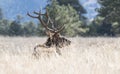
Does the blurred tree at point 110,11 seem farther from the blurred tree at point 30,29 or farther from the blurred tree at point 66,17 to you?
the blurred tree at point 30,29

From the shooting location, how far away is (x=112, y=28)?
55500 millimetres

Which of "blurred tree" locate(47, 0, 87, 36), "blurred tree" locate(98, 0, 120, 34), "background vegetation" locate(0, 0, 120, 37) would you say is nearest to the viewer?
"blurred tree" locate(98, 0, 120, 34)

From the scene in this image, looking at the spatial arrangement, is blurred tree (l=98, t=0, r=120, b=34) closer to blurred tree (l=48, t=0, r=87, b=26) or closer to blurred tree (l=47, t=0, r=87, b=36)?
blurred tree (l=47, t=0, r=87, b=36)

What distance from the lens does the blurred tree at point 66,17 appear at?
50625 millimetres

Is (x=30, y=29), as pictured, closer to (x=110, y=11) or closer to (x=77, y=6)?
(x=77, y=6)

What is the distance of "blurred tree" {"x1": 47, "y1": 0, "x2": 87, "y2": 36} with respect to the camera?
1993 inches

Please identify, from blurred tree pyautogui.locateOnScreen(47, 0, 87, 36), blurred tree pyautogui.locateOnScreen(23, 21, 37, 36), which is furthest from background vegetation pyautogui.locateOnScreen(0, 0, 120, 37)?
blurred tree pyautogui.locateOnScreen(23, 21, 37, 36)

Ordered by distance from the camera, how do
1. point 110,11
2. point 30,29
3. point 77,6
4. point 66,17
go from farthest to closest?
1. point 30,29
2. point 77,6
3. point 66,17
4. point 110,11

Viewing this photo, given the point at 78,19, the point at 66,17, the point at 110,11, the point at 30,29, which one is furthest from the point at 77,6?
the point at 30,29

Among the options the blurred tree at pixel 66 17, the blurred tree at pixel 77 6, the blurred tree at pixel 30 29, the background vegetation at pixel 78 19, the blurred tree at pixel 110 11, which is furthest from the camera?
the blurred tree at pixel 30 29

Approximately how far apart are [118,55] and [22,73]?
2.34 meters

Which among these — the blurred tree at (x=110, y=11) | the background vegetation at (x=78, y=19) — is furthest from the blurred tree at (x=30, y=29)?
the blurred tree at (x=110, y=11)

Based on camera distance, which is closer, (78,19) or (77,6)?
(78,19)

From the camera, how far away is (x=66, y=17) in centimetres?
5266
